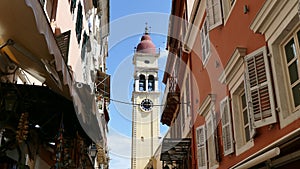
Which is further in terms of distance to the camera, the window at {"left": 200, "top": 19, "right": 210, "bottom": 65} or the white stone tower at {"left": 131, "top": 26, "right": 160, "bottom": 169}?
the white stone tower at {"left": 131, "top": 26, "right": 160, "bottom": 169}

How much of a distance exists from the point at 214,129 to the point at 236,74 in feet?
8.82

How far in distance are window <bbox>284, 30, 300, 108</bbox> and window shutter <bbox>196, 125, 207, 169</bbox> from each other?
620cm

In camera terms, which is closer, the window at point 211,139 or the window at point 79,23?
the window at point 211,139

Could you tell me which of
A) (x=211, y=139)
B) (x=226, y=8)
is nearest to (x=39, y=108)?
(x=226, y=8)

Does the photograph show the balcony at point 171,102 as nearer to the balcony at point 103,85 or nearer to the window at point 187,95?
the window at point 187,95

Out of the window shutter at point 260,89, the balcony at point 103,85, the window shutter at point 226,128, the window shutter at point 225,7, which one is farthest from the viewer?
the balcony at point 103,85

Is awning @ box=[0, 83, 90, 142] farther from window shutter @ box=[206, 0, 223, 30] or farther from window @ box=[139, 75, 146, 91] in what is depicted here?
window @ box=[139, 75, 146, 91]

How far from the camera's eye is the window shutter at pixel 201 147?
11.3m

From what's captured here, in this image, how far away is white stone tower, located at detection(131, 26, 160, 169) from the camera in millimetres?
52062

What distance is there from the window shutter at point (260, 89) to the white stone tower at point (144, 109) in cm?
4417

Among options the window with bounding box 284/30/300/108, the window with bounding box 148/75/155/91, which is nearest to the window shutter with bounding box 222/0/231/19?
the window with bounding box 284/30/300/108

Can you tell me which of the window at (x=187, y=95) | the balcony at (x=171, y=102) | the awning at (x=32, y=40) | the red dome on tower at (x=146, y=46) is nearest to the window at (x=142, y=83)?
the red dome on tower at (x=146, y=46)

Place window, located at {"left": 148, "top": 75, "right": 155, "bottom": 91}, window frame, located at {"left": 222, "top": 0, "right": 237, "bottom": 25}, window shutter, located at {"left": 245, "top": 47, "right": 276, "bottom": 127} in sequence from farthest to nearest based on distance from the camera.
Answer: window, located at {"left": 148, "top": 75, "right": 155, "bottom": 91}, window frame, located at {"left": 222, "top": 0, "right": 237, "bottom": 25}, window shutter, located at {"left": 245, "top": 47, "right": 276, "bottom": 127}

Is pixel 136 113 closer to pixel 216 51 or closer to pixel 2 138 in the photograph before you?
pixel 216 51
